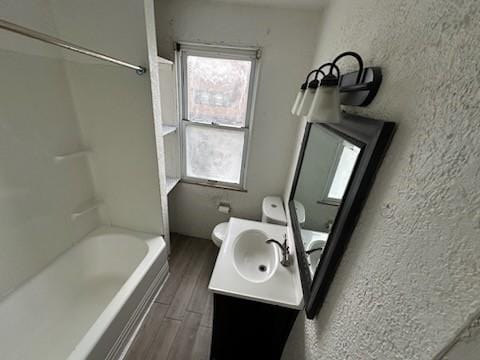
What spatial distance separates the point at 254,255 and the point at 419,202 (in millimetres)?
1126

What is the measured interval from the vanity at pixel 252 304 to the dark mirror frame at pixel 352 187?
0.76 feet

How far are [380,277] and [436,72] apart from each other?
0.47 meters

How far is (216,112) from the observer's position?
181 centimetres

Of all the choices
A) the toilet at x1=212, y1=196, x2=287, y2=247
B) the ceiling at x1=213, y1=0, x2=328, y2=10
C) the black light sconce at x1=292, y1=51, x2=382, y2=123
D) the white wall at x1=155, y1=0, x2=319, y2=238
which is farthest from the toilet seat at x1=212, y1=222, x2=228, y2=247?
the ceiling at x1=213, y1=0, x2=328, y2=10

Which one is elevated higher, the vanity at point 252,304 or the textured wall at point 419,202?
the textured wall at point 419,202

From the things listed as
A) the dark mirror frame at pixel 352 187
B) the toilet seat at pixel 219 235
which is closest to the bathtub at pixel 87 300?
Answer: the toilet seat at pixel 219 235

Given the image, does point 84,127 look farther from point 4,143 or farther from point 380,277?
point 380,277

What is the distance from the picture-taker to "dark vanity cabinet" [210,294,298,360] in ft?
3.21

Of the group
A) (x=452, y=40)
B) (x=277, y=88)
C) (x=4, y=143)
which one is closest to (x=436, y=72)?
(x=452, y=40)

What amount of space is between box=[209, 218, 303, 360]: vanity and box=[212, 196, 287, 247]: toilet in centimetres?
38

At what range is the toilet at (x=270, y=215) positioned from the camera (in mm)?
1653

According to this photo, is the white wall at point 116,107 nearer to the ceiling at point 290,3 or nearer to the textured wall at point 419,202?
the ceiling at point 290,3

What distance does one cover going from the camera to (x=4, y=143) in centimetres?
98

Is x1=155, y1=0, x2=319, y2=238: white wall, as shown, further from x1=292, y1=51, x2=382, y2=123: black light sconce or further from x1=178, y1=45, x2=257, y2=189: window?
x1=292, y1=51, x2=382, y2=123: black light sconce
